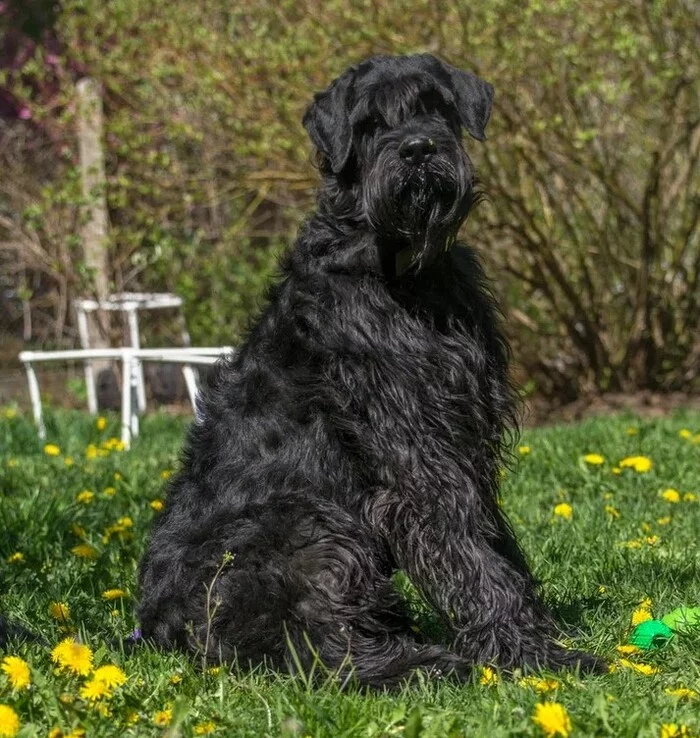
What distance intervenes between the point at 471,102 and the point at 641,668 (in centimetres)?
184

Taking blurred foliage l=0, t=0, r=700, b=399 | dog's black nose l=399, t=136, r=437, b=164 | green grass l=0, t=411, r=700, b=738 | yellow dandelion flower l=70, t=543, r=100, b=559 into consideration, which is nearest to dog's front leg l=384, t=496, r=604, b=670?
green grass l=0, t=411, r=700, b=738

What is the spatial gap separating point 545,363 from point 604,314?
622 mm

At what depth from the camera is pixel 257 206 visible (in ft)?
33.9

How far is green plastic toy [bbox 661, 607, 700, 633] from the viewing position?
138 inches

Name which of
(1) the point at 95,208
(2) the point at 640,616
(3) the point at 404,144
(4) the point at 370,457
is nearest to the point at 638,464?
(2) the point at 640,616

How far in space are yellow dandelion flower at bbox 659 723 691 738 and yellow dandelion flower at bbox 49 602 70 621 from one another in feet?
6.37

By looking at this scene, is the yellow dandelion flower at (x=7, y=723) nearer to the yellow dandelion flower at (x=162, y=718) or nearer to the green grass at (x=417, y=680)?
the green grass at (x=417, y=680)

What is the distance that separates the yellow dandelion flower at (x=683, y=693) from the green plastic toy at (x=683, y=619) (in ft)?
1.69

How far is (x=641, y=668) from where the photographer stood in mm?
3271

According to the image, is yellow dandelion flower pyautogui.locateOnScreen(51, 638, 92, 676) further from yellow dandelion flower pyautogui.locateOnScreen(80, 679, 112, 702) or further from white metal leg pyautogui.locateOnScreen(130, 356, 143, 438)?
white metal leg pyautogui.locateOnScreen(130, 356, 143, 438)

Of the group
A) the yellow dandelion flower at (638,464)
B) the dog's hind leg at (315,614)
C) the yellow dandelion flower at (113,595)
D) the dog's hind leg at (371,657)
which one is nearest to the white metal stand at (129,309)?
the yellow dandelion flower at (638,464)

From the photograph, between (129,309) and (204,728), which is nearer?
(204,728)

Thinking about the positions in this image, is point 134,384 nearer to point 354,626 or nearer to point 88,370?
point 88,370

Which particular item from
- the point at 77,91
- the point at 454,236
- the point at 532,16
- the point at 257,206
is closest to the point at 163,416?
the point at 257,206
